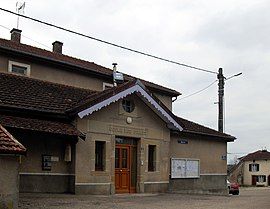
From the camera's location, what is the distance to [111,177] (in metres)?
19.8

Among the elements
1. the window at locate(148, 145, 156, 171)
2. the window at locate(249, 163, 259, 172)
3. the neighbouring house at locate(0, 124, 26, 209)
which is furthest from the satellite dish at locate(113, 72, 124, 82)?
the window at locate(249, 163, 259, 172)

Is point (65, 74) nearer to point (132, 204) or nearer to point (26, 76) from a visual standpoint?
point (26, 76)

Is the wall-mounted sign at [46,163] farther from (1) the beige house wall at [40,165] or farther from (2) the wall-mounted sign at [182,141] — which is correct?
(2) the wall-mounted sign at [182,141]

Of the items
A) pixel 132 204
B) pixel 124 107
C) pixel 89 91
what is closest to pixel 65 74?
pixel 89 91

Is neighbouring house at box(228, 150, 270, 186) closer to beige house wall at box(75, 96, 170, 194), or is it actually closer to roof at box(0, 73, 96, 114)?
beige house wall at box(75, 96, 170, 194)

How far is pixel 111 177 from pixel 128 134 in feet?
6.81

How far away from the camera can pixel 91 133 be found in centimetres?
1906

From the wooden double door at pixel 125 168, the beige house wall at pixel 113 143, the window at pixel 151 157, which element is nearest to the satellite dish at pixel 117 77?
the beige house wall at pixel 113 143

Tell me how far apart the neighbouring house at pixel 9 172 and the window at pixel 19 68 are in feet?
30.3

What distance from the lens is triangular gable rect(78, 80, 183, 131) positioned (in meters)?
18.6

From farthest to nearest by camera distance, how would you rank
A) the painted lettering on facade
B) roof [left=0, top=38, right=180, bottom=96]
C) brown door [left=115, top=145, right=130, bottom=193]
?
roof [left=0, top=38, right=180, bottom=96] → brown door [left=115, top=145, right=130, bottom=193] → the painted lettering on facade

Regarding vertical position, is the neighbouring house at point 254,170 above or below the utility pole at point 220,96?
below

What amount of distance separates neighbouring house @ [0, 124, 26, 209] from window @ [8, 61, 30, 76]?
9.24m

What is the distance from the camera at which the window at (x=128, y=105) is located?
20819 mm
